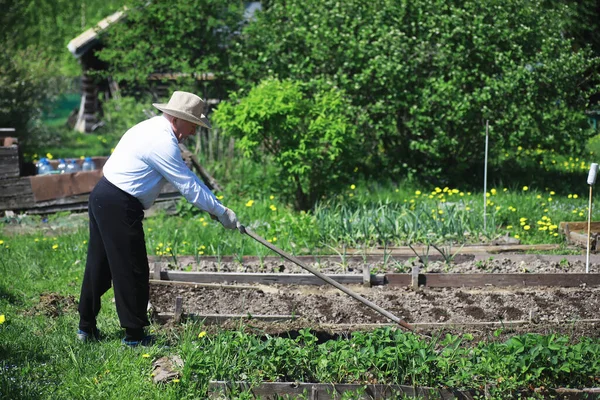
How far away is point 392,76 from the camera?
1073 centimetres

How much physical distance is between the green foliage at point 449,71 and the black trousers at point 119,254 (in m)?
5.96

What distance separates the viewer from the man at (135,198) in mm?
5020

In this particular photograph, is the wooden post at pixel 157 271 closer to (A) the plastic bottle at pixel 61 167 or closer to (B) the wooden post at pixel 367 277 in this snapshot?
(B) the wooden post at pixel 367 277

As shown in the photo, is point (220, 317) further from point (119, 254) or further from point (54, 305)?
point (54, 305)

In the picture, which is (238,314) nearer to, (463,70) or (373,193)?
(373,193)

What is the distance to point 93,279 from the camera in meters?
5.28

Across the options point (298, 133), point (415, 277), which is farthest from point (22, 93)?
point (415, 277)

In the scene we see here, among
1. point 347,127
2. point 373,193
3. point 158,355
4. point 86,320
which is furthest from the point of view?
point 373,193

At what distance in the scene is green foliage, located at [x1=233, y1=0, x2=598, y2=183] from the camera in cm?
1056

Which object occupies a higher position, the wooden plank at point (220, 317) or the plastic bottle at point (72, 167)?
the plastic bottle at point (72, 167)

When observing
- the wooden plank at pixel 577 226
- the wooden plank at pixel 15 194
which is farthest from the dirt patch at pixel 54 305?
the wooden plank at pixel 577 226

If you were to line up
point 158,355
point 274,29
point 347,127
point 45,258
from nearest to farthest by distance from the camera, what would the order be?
point 158,355
point 45,258
point 347,127
point 274,29

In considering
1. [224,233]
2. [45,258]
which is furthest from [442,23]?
[45,258]

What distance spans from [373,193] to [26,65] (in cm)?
884
